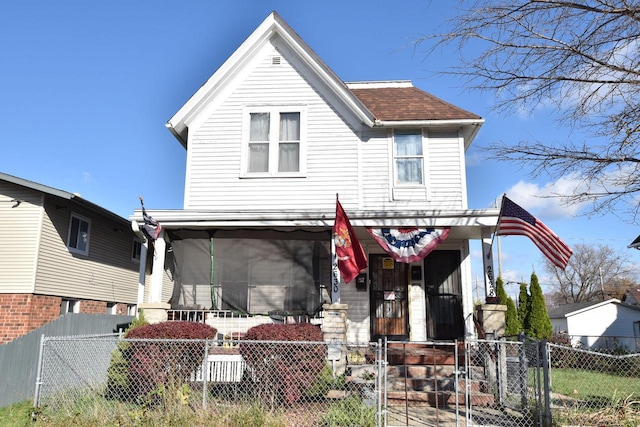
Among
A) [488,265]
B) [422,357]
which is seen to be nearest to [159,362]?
[422,357]

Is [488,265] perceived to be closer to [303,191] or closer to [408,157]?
[408,157]

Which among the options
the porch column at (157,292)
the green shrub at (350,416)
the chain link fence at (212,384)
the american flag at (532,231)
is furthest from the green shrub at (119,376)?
the american flag at (532,231)

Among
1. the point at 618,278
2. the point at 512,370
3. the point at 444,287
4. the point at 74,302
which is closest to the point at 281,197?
the point at 444,287

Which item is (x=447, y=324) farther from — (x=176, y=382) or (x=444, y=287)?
(x=176, y=382)

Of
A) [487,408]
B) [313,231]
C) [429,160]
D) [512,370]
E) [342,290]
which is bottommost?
[487,408]

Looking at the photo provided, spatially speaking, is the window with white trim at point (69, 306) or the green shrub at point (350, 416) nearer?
the green shrub at point (350, 416)

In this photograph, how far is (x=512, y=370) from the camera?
339 inches

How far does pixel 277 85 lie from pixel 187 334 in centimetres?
696

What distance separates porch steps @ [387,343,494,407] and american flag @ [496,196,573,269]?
8.46ft

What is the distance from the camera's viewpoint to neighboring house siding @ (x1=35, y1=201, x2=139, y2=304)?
12.9 m

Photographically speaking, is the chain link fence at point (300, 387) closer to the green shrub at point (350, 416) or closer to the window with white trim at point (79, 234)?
the green shrub at point (350, 416)

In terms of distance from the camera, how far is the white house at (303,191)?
35.3 feet

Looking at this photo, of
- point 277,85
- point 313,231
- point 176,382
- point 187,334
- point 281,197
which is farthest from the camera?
point 277,85

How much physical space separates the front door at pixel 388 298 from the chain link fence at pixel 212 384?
239 cm
